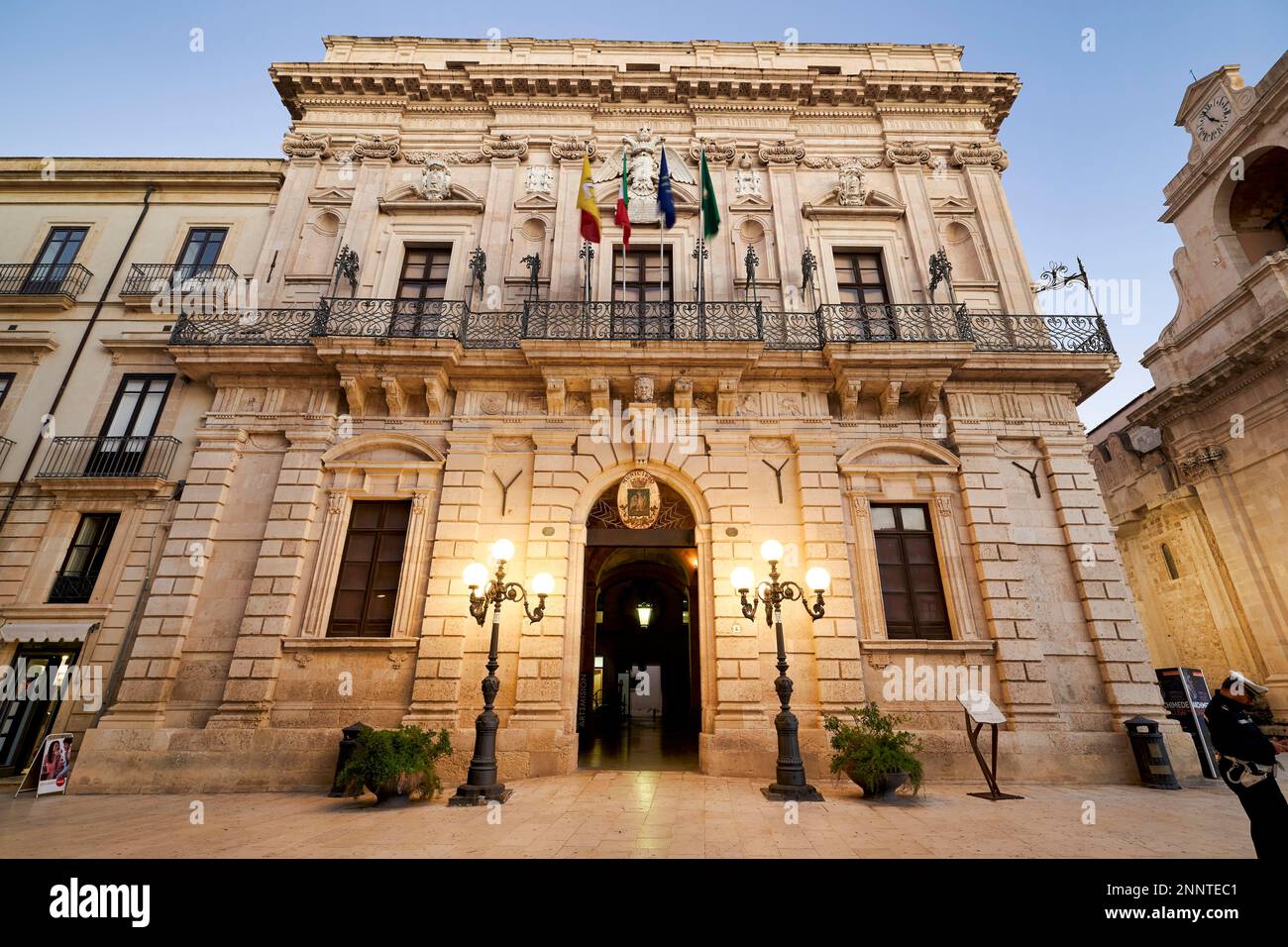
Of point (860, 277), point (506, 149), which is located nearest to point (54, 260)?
point (506, 149)

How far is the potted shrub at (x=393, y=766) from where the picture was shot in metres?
6.79

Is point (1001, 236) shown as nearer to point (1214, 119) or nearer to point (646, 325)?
point (646, 325)

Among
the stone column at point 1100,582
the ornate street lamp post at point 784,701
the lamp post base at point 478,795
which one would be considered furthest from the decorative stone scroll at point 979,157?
the lamp post base at point 478,795

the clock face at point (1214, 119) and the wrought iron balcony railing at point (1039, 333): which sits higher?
the clock face at point (1214, 119)

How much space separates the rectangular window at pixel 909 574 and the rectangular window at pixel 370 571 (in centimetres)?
881

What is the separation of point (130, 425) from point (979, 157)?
20388 millimetres

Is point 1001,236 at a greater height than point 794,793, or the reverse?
point 1001,236

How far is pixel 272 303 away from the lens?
11.4 meters

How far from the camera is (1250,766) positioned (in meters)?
3.92

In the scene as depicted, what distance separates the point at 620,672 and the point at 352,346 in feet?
51.4

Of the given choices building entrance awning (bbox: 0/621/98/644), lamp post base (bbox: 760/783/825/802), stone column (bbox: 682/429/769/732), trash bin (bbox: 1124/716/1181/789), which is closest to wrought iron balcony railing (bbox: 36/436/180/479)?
building entrance awning (bbox: 0/621/98/644)

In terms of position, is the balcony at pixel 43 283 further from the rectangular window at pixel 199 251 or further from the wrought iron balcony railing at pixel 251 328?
the wrought iron balcony railing at pixel 251 328

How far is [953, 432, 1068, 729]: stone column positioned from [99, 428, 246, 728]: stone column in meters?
13.8
